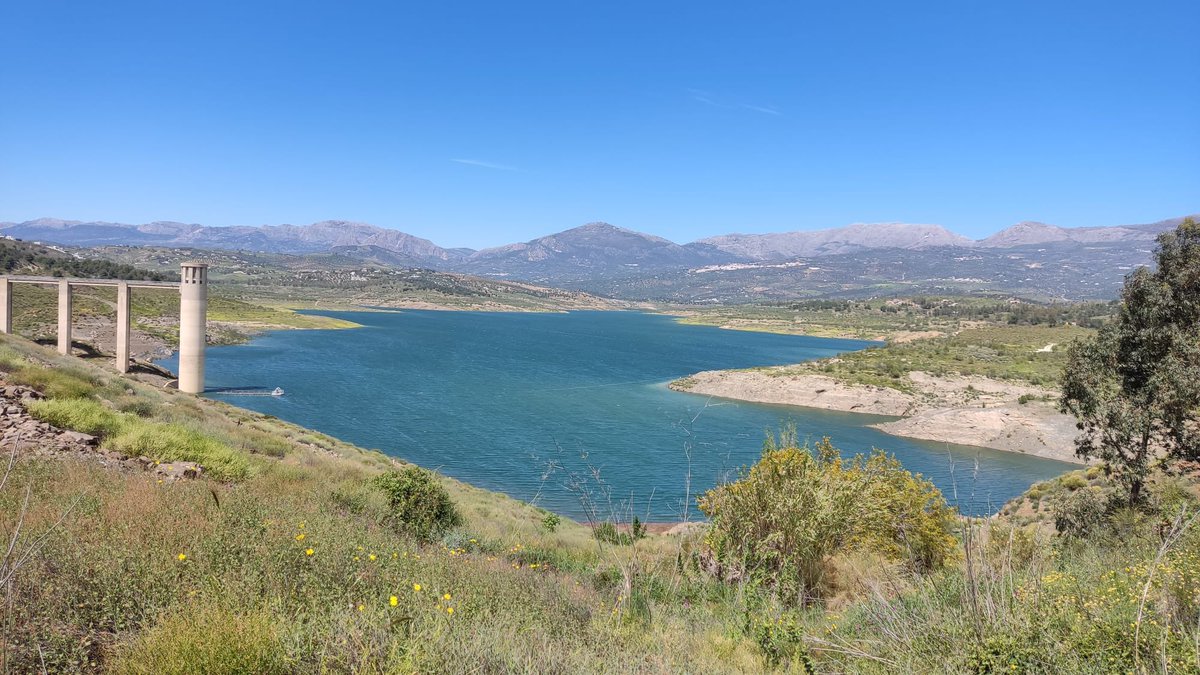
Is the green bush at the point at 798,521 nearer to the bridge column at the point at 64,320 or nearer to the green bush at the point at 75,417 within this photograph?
the green bush at the point at 75,417

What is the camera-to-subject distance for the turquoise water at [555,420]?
2758 cm

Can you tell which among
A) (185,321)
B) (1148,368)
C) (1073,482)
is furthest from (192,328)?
(1073,482)

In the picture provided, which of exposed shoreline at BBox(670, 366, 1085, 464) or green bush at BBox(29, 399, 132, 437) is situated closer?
green bush at BBox(29, 399, 132, 437)

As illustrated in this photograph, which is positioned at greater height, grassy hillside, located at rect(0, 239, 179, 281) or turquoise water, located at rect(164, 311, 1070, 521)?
grassy hillside, located at rect(0, 239, 179, 281)

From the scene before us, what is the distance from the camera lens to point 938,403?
157 feet

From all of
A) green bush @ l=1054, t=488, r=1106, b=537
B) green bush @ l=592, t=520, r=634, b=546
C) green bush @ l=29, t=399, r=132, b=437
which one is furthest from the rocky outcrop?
green bush @ l=1054, t=488, r=1106, b=537

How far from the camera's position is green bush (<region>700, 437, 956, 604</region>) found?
955 centimetres

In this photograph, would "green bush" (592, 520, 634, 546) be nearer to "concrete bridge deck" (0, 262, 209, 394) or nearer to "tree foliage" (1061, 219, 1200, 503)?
"tree foliage" (1061, 219, 1200, 503)

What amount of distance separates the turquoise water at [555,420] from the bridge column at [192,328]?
2.18m

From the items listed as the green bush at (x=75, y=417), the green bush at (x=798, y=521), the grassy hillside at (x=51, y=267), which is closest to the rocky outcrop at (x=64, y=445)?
the green bush at (x=75, y=417)

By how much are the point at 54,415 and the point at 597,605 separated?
32.9ft

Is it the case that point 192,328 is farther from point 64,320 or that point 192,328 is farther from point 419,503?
point 419,503

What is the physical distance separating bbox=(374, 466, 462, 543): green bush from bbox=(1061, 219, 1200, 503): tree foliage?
50.7ft

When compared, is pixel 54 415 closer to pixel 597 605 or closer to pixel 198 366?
pixel 597 605
